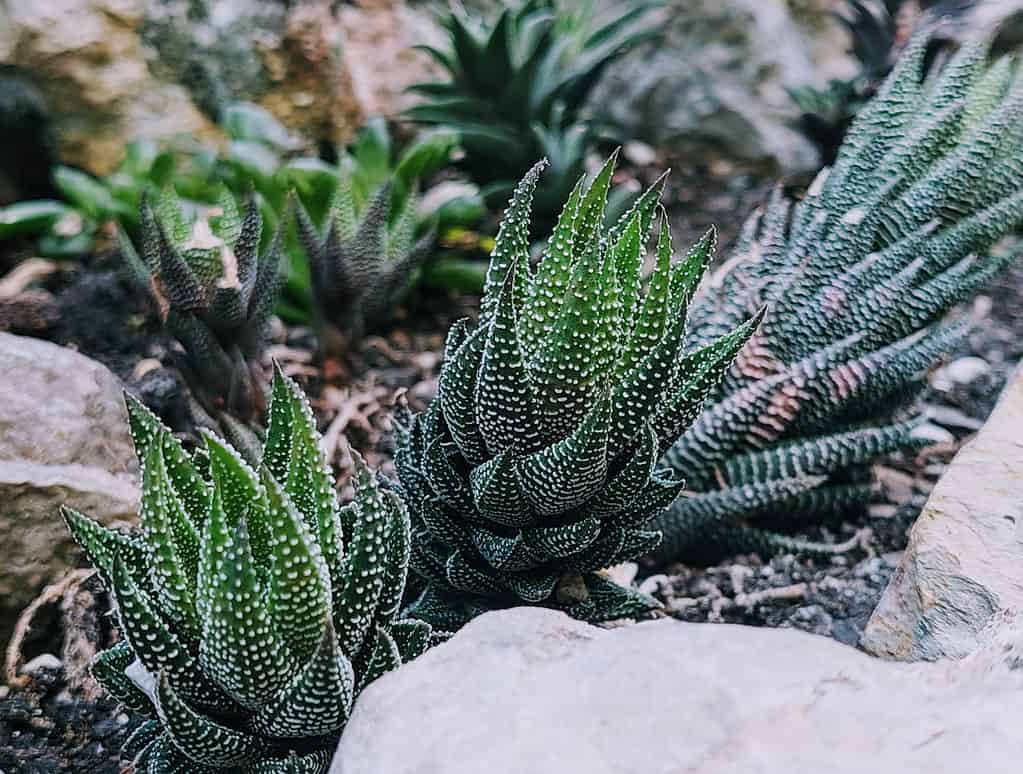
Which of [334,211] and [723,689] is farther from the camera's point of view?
[334,211]

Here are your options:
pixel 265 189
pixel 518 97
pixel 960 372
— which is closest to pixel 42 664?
pixel 265 189

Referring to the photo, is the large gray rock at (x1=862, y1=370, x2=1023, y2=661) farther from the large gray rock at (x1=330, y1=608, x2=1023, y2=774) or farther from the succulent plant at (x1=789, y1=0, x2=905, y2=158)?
the succulent plant at (x1=789, y1=0, x2=905, y2=158)

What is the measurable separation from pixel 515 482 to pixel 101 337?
1612 mm

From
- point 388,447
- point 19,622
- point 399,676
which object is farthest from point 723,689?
point 388,447

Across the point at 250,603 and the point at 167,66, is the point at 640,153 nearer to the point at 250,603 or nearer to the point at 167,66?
the point at 167,66

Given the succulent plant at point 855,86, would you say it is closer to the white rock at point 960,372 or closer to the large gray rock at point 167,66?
the white rock at point 960,372

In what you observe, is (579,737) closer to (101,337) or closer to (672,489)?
(672,489)

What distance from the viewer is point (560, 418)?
4.26 ft

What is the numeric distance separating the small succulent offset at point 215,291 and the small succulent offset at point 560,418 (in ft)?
2.08

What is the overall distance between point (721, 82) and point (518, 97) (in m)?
1.04

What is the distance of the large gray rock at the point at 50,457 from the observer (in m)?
1.58

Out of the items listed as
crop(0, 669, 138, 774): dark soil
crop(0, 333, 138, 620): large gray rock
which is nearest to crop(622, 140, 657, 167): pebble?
crop(0, 333, 138, 620): large gray rock

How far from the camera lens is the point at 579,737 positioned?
2.91 ft

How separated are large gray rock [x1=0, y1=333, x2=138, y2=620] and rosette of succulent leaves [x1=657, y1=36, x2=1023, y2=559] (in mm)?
983
